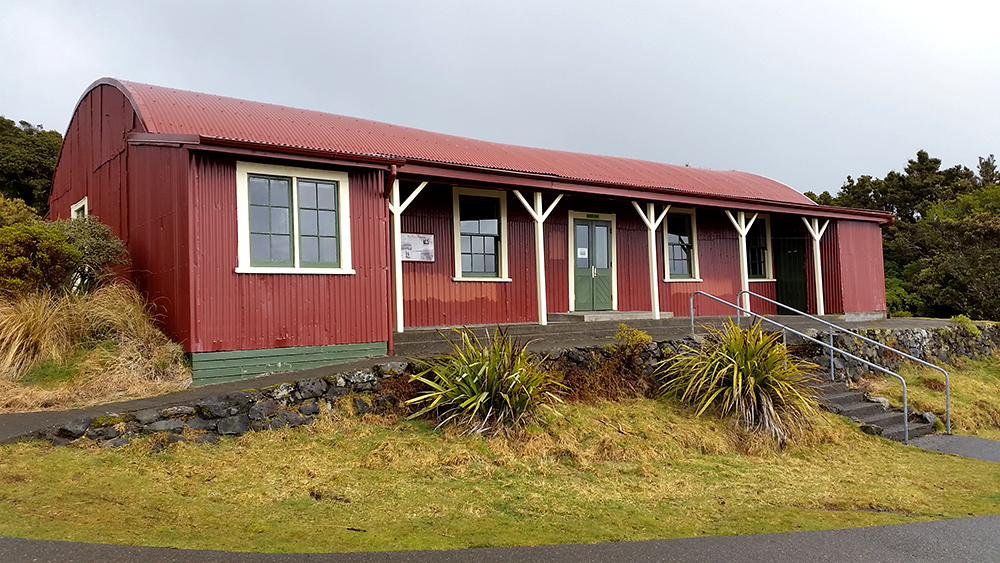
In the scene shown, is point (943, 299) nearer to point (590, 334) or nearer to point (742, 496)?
point (590, 334)

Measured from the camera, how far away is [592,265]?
1444cm

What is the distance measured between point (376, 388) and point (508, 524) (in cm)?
341

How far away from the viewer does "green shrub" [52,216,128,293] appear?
9586 mm

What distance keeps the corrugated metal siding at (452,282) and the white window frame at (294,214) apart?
7.95ft

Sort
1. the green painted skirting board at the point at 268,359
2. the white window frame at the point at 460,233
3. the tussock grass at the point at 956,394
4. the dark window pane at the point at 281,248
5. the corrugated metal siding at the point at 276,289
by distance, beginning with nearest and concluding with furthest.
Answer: the green painted skirting board at the point at 268,359, the corrugated metal siding at the point at 276,289, the dark window pane at the point at 281,248, the tussock grass at the point at 956,394, the white window frame at the point at 460,233

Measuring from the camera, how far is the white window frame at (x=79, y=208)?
42.4ft

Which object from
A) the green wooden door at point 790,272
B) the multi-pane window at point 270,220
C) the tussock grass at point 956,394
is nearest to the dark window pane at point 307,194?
the multi-pane window at point 270,220

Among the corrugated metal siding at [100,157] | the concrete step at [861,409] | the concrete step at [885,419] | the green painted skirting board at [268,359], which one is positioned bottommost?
the concrete step at [885,419]

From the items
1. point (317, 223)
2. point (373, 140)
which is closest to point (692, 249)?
point (373, 140)

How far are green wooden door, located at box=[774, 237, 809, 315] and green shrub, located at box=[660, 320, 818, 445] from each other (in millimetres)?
8032

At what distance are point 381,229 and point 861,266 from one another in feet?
42.5

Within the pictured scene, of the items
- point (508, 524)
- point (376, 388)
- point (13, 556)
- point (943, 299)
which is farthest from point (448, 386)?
point (943, 299)

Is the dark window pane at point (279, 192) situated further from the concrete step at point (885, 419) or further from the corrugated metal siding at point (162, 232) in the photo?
the concrete step at point (885, 419)

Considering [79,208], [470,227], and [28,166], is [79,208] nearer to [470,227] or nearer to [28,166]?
[470,227]
